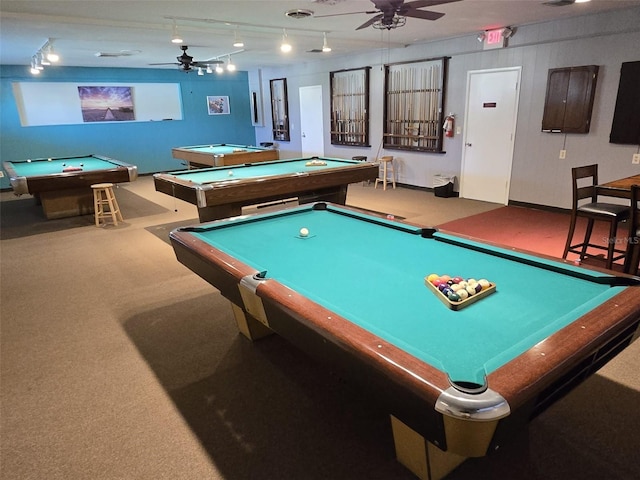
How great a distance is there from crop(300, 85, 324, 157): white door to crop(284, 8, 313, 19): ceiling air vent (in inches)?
169

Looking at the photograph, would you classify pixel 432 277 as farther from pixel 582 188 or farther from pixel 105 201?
pixel 105 201

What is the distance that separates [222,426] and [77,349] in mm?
1290

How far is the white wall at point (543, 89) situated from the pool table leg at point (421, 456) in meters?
4.69

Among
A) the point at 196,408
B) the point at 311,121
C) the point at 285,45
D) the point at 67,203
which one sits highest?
the point at 285,45

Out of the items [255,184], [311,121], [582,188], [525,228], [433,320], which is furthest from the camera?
[311,121]

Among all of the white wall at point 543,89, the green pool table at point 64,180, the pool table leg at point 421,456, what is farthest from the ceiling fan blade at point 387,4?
the green pool table at point 64,180

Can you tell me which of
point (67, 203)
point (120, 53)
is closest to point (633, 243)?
point (67, 203)

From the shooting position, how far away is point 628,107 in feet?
14.8

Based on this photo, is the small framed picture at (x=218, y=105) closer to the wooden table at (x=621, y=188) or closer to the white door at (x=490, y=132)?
the white door at (x=490, y=132)

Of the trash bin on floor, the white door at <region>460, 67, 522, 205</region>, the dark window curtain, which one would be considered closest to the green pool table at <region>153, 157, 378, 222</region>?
the trash bin on floor

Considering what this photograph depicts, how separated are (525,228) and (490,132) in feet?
6.15

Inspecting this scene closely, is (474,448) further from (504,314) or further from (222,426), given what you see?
(222,426)

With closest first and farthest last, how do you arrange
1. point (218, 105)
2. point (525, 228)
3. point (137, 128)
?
point (525, 228) → point (137, 128) → point (218, 105)

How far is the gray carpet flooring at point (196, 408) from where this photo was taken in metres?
1.66
